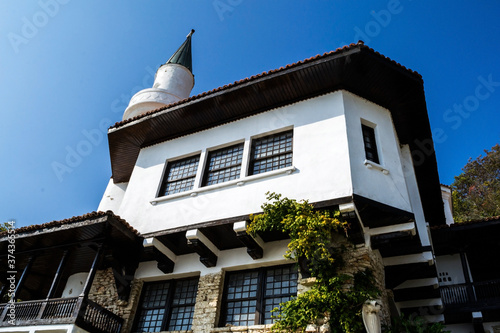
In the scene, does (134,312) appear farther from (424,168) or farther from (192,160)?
(424,168)

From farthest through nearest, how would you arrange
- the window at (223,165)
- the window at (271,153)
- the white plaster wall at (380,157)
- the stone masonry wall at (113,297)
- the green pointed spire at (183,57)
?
the green pointed spire at (183,57) → the window at (223,165) → the window at (271,153) → the stone masonry wall at (113,297) → the white plaster wall at (380,157)

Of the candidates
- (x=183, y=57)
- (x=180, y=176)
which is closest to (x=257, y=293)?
(x=180, y=176)

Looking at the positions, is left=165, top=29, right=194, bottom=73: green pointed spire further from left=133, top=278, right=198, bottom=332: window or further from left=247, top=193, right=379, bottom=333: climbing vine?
left=247, top=193, right=379, bottom=333: climbing vine

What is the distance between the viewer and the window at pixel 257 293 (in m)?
8.70

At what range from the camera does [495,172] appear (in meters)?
29.1

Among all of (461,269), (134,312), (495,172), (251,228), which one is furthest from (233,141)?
(495,172)

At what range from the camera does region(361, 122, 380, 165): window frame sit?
9.92m

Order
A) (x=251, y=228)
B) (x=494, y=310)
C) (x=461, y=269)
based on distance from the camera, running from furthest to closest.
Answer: (x=461, y=269)
(x=494, y=310)
(x=251, y=228)

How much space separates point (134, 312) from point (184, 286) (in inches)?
52.1

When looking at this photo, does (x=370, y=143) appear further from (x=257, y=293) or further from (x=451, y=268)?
(x=451, y=268)

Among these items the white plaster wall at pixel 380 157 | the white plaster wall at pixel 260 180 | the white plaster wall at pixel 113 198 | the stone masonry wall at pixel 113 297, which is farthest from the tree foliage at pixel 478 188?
the stone masonry wall at pixel 113 297

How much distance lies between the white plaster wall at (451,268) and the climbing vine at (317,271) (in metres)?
5.34

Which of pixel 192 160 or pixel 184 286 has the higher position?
pixel 192 160

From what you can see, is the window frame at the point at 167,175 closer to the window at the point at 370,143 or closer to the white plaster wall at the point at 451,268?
the window at the point at 370,143
